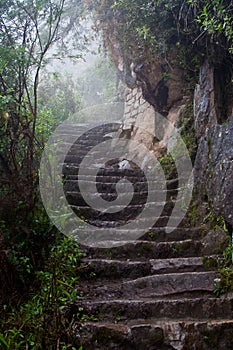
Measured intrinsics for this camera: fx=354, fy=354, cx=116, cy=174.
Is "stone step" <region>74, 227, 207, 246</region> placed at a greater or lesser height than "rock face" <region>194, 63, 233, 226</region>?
lesser

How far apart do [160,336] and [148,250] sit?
1179 millimetres

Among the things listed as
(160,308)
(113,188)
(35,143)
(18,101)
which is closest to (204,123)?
(113,188)

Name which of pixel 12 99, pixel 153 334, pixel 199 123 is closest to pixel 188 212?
pixel 199 123

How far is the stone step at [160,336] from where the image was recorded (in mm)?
2260

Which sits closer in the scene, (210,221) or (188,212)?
(210,221)

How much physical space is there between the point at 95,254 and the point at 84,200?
1.06 metres

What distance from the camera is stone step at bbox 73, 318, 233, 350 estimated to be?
226cm

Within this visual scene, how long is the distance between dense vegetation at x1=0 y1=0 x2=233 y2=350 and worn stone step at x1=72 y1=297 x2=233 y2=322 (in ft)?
0.70

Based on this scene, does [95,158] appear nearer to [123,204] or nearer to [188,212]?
[123,204]

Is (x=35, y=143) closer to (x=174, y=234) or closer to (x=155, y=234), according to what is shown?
(x=155, y=234)

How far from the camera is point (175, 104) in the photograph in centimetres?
553

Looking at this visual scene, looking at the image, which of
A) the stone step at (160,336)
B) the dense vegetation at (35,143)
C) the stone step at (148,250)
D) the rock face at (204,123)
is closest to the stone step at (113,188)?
the rock face at (204,123)

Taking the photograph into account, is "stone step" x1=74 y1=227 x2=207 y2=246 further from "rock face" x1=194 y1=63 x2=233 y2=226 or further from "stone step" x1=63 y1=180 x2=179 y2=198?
"stone step" x1=63 y1=180 x2=179 y2=198

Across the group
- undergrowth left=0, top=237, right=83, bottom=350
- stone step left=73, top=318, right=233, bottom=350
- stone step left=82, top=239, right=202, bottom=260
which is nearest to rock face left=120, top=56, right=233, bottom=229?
stone step left=82, top=239, right=202, bottom=260
